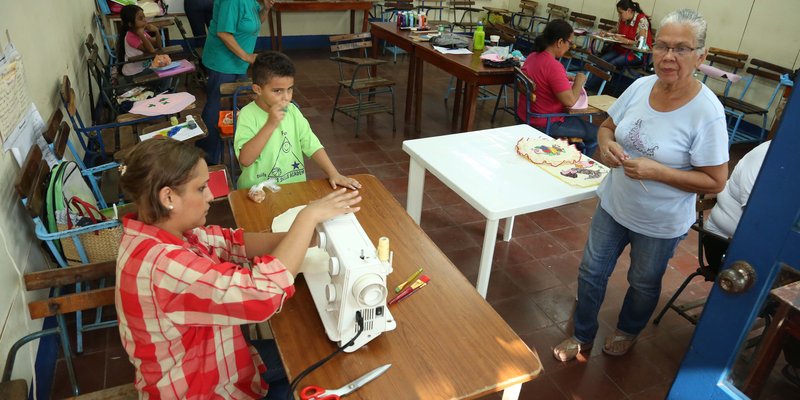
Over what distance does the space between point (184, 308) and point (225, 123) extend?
8.13 ft

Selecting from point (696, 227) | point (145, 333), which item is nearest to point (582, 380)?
point (696, 227)

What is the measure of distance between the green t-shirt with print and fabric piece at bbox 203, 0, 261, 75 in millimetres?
1547

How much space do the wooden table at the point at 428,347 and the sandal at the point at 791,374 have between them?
0.58 meters

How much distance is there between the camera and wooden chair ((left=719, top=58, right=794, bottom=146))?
506 centimetres

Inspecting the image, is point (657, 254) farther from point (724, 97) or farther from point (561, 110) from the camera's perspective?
point (724, 97)

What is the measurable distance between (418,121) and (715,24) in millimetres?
3850

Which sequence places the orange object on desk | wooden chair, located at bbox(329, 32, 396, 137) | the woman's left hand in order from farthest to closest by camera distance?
wooden chair, located at bbox(329, 32, 396, 137) < the orange object on desk < the woman's left hand

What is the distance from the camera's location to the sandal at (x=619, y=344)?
2.33 m

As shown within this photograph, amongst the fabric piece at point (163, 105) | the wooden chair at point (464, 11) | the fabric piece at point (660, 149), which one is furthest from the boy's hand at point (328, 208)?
the wooden chair at point (464, 11)

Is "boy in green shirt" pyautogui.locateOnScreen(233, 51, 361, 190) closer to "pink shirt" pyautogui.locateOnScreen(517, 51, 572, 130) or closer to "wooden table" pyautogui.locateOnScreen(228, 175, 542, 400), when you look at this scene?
"wooden table" pyautogui.locateOnScreen(228, 175, 542, 400)

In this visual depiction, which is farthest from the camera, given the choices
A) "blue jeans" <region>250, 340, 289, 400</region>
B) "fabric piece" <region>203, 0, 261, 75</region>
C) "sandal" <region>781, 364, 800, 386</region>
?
"fabric piece" <region>203, 0, 261, 75</region>

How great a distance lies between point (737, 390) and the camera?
48.8 inches

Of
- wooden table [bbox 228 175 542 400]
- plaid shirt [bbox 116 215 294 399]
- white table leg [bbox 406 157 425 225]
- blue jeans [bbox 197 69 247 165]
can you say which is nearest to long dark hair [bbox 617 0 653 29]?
blue jeans [bbox 197 69 247 165]

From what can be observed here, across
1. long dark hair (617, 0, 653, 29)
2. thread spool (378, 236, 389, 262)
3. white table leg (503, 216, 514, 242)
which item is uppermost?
long dark hair (617, 0, 653, 29)
